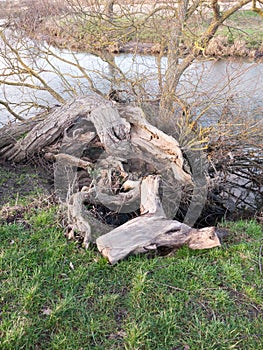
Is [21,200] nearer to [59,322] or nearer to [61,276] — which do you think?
[61,276]

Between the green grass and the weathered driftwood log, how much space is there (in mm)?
89

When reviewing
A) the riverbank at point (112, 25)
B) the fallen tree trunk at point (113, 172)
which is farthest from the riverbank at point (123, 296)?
the riverbank at point (112, 25)

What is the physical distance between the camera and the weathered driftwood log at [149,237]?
3355 millimetres

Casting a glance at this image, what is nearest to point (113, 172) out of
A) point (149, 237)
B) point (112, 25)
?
point (149, 237)

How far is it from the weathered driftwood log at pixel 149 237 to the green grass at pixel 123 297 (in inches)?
3.5

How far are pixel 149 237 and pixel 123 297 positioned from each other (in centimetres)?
70

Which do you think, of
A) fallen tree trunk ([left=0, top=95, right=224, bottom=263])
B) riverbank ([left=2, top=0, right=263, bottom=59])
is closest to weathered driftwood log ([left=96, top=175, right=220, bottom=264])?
fallen tree trunk ([left=0, top=95, right=224, bottom=263])

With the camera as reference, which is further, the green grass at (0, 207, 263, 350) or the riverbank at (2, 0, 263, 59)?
the riverbank at (2, 0, 263, 59)

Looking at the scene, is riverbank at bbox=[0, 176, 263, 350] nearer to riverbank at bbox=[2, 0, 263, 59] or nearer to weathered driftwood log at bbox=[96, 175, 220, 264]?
weathered driftwood log at bbox=[96, 175, 220, 264]

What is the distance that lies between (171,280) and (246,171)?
3284mm

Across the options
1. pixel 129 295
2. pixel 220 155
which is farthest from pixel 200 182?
pixel 129 295

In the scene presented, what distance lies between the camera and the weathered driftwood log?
336 centimetres

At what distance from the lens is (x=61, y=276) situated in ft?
10.2

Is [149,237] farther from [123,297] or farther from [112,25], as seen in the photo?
[112,25]
